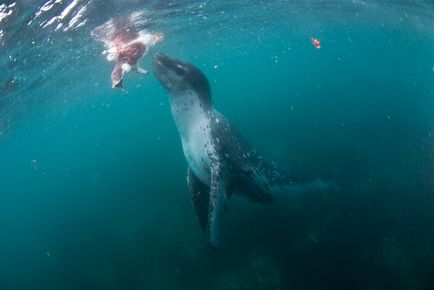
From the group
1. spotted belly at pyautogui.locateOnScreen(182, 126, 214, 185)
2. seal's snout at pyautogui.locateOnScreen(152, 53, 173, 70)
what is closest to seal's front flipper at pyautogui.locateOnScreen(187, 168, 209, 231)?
spotted belly at pyautogui.locateOnScreen(182, 126, 214, 185)

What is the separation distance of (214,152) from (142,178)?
17.6m

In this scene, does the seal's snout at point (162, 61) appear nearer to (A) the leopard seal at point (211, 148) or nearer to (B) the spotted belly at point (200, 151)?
(A) the leopard seal at point (211, 148)

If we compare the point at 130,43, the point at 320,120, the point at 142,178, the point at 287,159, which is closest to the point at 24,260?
the point at 142,178

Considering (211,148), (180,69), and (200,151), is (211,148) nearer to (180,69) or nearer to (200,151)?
(200,151)

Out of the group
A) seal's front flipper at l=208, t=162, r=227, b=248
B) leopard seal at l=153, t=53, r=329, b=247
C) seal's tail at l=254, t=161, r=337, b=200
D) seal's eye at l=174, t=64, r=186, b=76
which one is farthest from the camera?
seal's tail at l=254, t=161, r=337, b=200

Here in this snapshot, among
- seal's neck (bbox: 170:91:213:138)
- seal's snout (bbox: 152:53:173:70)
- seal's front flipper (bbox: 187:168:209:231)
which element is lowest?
seal's front flipper (bbox: 187:168:209:231)

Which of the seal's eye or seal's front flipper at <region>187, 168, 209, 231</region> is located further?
seal's front flipper at <region>187, 168, 209, 231</region>

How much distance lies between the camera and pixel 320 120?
22.7 metres

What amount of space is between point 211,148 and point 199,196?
6.96ft

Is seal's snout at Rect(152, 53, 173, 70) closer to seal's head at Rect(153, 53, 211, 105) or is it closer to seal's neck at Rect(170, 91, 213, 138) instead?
seal's head at Rect(153, 53, 211, 105)

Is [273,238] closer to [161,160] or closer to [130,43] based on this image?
[130,43]

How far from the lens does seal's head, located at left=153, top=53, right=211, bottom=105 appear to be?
23.2 ft

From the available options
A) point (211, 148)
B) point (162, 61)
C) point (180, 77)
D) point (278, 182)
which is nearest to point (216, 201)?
point (211, 148)

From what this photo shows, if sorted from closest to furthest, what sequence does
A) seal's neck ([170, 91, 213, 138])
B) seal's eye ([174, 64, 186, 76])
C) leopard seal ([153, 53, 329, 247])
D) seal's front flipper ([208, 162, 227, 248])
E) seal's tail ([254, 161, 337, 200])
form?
seal's front flipper ([208, 162, 227, 248]) < leopard seal ([153, 53, 329, 247]) < seal's eye ([174, 64, 186, 76]) < seal's neck ([170, 91, 213, 138]) < seal's tail ([254, 161, 337, 200])
